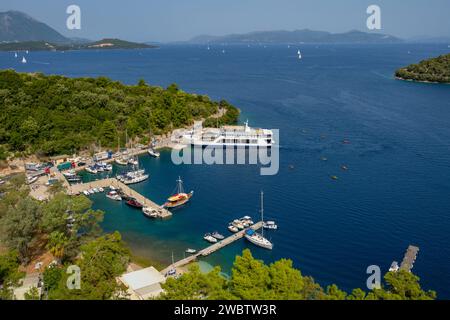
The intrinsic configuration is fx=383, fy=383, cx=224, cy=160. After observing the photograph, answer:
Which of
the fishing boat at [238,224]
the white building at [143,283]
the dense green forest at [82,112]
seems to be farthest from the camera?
the dense green forest at [82,112]

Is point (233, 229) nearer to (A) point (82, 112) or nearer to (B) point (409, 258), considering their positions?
(B) point (409, 258)

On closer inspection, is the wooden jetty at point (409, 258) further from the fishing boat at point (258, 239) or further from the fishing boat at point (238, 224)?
the fishing boat at point (238, 224)

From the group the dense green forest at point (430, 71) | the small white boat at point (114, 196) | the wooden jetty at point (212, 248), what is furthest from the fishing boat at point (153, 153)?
the dense green forest at point (430, 71)

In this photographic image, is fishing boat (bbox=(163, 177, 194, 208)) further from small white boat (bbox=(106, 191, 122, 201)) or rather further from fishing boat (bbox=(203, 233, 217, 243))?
fishing boat (bbox=(203, 233, 217, 243))

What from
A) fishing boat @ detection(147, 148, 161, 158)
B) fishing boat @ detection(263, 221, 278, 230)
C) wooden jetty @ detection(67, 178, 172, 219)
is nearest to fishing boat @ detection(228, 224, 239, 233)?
fishing boat @ detection(263, 221, 278, 230)

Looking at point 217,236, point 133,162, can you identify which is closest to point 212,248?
point 217,236
